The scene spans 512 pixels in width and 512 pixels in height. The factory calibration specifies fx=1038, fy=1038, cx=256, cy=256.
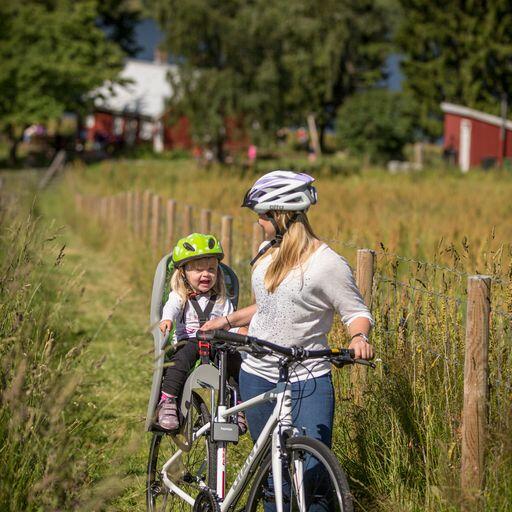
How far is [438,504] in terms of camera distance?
421 cm

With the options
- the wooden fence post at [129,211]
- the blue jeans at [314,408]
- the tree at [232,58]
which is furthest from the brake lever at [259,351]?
the tree at [232,58]

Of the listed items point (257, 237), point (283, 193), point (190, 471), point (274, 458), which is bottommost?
point (190, 471)

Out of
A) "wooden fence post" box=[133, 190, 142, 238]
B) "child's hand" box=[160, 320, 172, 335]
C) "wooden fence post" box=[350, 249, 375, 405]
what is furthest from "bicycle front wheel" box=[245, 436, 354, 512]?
"wooden fence post" box=[133, 190, 142, 238]

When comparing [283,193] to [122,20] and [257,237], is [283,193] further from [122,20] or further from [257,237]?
[122,20]

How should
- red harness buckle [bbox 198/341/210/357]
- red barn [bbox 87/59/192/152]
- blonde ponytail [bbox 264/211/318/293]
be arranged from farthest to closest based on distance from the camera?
red barn [bbox 87/59/192/152], red harness buckle [bbox 198/341/210/357], blonde ponytail [bbox 264/211/318/293]

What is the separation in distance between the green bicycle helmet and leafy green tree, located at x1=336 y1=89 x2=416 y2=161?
48729mm

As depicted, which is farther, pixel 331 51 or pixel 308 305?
pixel 331 51

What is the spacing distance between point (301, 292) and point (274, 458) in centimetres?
67

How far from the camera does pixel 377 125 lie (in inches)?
2115

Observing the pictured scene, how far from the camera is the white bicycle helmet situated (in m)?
3.92

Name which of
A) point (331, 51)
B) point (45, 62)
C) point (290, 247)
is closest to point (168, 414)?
point (290, 247)

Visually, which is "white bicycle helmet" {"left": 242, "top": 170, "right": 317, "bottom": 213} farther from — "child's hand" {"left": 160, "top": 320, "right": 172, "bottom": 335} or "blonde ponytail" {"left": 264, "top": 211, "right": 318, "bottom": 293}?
"child's hand" {"left": 160, "top": 320, "right": 172, "bottom": 335}

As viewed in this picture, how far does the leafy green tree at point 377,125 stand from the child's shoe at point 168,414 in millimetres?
49001

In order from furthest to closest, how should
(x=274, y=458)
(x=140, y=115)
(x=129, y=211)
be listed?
1. (x=140, y=115)
2. (x=129, y=211)
3. (x=274, y=458)
